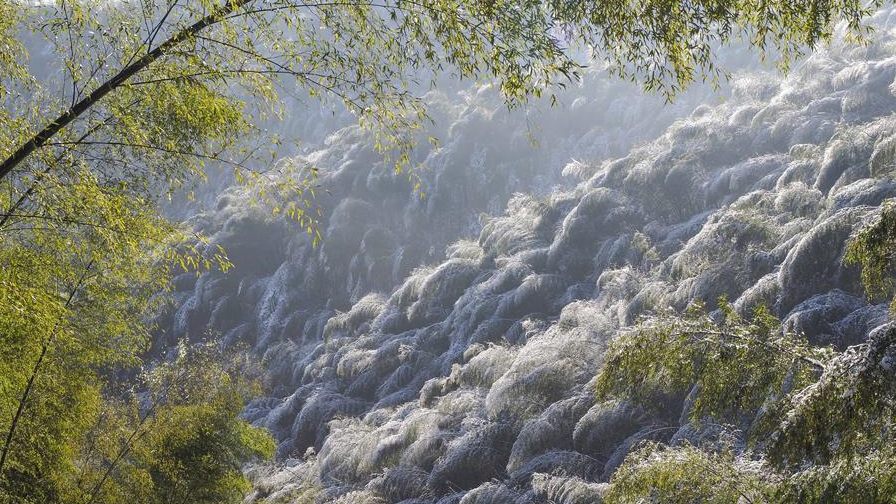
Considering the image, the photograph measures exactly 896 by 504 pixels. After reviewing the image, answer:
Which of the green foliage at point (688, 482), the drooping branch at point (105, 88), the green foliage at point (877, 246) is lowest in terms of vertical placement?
the green foliage at point (688, 482)

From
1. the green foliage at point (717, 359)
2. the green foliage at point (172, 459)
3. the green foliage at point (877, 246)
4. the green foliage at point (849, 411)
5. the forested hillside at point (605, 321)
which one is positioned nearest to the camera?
the green foliage at point (849, 411)

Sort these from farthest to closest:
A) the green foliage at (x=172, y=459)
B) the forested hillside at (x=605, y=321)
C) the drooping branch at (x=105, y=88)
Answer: the green foliage at (x=172, y=459) → the forested hillside at (x=605, y=321) → the drooping branch at (x=105, y=88)

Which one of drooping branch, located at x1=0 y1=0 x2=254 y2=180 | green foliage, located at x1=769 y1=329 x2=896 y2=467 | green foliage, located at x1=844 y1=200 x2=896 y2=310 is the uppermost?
drooping branch, located at x1=0 y1=0 x2=254 y2=180

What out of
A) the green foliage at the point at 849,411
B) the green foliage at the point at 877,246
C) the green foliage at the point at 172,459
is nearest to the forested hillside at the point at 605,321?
the green foliage at the point at 849,411

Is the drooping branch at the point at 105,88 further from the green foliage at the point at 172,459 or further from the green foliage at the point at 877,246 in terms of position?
the green foliage at the point at 172,459

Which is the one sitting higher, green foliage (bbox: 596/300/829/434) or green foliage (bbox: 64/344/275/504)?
green foliage (bbox: 64/344/275/504)

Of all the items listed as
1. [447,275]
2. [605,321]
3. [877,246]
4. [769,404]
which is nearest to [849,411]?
[769,404]

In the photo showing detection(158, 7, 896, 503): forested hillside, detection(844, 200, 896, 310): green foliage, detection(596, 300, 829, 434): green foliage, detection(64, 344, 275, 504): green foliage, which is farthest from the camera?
detection(64, 344, 275, 504): green foliage

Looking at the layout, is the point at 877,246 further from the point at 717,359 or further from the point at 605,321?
the point at 605,321

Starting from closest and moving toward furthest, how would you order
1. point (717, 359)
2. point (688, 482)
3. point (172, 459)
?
point (717, 359)
point (688, 482)
point (172, 459)

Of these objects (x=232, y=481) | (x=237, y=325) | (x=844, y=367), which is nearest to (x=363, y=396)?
(x=232, y=481)

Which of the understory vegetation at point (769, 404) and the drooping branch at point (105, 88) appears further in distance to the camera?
the drooping branch at point (105, 88)

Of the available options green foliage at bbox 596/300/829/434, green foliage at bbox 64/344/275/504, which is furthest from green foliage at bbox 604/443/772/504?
green foliage at bbox 64/344/275/504

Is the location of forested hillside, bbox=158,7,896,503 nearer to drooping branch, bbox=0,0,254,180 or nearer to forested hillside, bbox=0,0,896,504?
forested hillside, bbox=0,0,896,504
